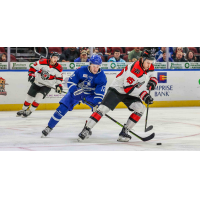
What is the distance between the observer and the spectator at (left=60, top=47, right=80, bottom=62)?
8781mm

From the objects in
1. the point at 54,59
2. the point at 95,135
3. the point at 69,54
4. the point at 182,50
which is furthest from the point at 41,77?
the point at 182,50

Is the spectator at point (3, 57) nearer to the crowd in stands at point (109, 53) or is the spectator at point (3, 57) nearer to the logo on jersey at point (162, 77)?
the crowd in stands at point (109, 53)

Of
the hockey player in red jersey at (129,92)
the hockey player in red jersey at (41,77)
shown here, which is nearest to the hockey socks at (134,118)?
the hockey player in red jersey at (129,92)

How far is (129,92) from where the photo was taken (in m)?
4.27

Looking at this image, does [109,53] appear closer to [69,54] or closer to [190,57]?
[69,54]

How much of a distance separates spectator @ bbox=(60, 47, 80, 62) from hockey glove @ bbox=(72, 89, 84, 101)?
14.5ft

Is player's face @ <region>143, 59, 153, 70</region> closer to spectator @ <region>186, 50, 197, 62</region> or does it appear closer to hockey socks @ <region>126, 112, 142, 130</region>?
hockey socks @ <region>126, 112, 142, 130</region>

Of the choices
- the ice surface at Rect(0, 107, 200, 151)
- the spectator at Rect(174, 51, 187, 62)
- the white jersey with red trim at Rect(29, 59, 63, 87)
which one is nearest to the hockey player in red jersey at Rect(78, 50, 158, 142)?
the ice surface at Rect(0, 107, 200, 151)

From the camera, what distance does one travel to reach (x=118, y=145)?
4172 mm

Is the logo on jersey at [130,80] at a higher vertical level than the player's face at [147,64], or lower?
lower

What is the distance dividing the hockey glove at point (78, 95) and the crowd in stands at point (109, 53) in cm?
428

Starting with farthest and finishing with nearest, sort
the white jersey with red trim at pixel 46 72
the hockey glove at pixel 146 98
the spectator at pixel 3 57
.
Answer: the spectator at pixel 3 57
the white jersey with red trim at pixel 46 72
the hockey glove at pixel 146 98

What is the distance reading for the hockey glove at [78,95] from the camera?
4.38 m

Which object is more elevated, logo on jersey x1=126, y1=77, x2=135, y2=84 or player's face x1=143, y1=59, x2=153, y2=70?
player's face x1=143, y1=59, x2=153, y2=70
